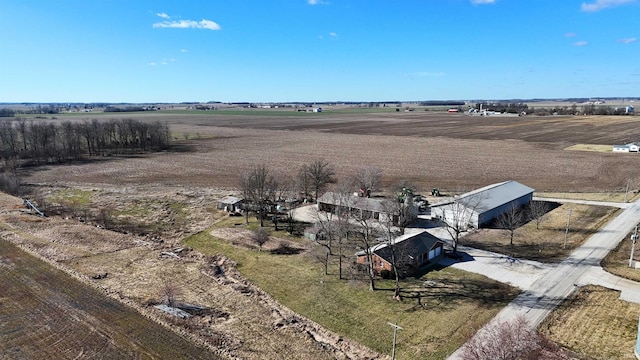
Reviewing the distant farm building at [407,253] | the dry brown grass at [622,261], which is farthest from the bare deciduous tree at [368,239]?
the dry brown grass at [622,261]

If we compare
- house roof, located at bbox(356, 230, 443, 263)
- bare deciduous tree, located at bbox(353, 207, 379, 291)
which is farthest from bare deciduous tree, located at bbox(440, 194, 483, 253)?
bare deciduous tree, located at bbox(353, 207, 379, 291)

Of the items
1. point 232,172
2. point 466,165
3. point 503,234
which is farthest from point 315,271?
point 466,165

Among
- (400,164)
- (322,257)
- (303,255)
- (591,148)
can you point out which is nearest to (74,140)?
(400,164)

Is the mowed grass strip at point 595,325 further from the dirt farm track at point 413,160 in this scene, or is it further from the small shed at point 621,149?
the small shed at point 621,149

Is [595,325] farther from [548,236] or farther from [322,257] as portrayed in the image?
[322,257]

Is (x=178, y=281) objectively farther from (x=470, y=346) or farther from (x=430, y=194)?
(x=430, y=194)
